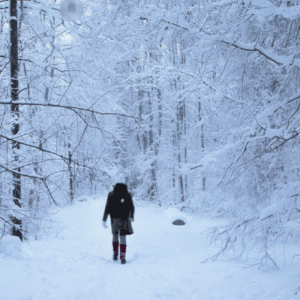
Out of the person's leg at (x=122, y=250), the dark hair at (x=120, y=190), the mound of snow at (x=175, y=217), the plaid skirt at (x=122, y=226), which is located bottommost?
the mound of snow at (x=175, y=217)

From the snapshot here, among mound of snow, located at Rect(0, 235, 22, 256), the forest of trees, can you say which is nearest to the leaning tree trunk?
the forest of trees

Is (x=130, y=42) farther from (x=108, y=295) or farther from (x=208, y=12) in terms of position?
(x=108, y=295)

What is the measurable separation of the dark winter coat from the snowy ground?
2.46ft

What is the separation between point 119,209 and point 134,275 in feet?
5.39

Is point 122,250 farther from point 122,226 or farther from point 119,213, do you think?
point 119,213

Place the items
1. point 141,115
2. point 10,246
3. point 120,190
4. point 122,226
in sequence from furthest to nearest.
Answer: point 120,190 < point 122,226 < point 10,246 < point 141,115

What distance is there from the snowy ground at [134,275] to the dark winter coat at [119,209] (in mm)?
749

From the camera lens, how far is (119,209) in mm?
6328

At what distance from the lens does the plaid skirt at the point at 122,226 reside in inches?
241

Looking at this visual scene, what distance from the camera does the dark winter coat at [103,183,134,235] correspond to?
6.19 metres

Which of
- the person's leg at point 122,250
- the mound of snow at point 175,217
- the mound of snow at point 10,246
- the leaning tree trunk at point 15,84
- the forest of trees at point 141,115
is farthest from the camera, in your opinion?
the mound of snow at point 175,217

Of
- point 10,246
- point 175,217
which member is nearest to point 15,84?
point 10,246

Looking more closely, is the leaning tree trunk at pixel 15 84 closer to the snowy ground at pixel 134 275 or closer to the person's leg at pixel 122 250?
the snowy ground at pixel 134 275

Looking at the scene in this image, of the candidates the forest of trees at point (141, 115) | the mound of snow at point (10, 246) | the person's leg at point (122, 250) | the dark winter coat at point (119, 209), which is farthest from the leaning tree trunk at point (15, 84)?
the person's leg at point (122, 250)
